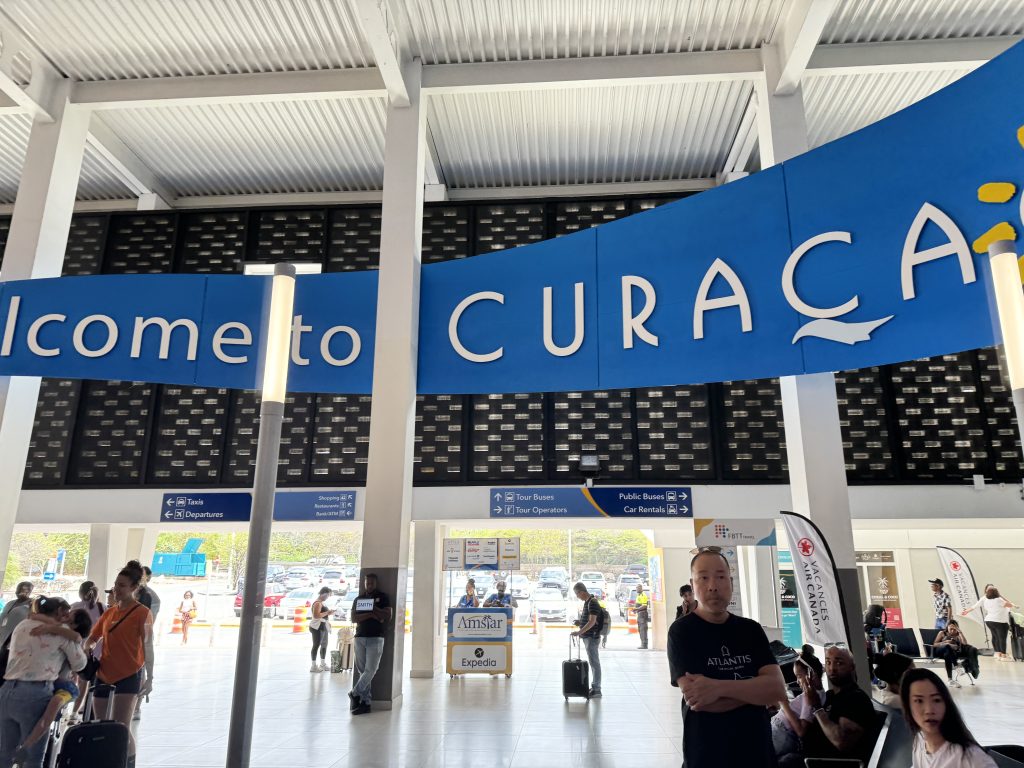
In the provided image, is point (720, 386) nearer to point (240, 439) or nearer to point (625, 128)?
point (625, 128)

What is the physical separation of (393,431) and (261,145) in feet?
20.4

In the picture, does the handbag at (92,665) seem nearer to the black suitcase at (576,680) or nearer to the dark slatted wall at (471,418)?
the black suitcase at (576,680)

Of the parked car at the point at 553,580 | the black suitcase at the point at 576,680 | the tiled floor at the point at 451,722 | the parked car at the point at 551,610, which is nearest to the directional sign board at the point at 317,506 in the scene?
the tiled floor at the point at 451,722

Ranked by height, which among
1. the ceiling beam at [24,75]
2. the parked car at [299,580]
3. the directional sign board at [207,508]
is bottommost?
the parked car at [299,580]

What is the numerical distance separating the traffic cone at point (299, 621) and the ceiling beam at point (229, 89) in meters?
13.4

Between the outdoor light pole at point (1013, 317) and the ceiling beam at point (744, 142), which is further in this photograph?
the ceiling beam at point (744, 142)

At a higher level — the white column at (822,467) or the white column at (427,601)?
the white column at (822,467)

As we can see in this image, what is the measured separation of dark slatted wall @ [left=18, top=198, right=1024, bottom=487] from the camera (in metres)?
11.2

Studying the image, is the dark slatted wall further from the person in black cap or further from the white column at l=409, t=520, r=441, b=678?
the person in black cap

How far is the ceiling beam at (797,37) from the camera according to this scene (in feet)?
25.7

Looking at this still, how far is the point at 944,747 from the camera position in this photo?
2.65 metres

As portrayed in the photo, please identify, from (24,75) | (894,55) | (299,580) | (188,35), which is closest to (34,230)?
(24,75)

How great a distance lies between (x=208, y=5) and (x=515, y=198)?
5.52 meters

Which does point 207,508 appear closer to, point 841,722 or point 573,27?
point 573,27
